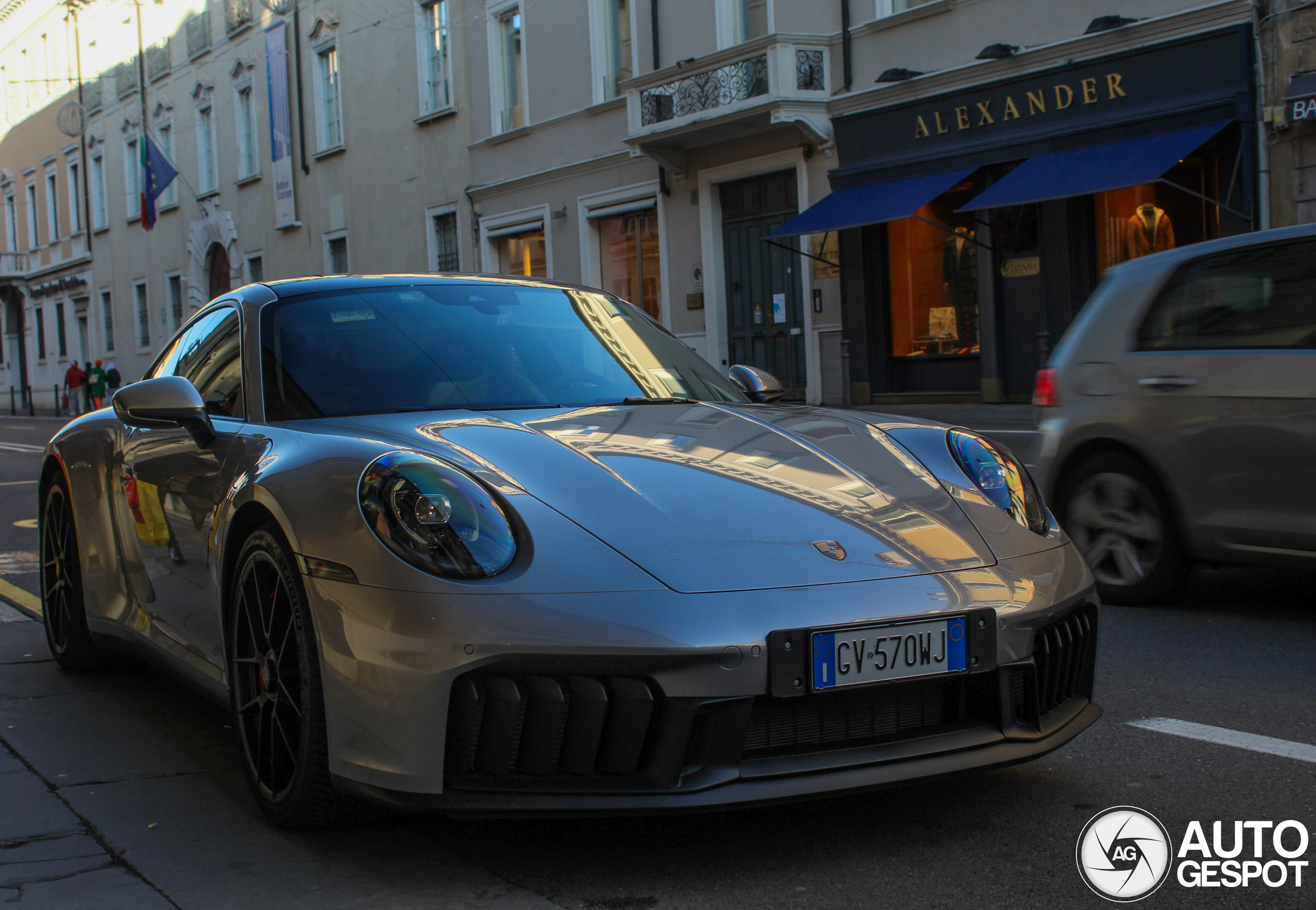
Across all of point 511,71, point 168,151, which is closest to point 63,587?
point 511,71

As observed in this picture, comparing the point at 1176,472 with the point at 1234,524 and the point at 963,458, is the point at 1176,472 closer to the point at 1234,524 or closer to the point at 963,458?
the point at 1234,524

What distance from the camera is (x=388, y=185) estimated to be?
98.2 feet

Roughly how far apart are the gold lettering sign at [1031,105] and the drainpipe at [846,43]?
145 centimetres

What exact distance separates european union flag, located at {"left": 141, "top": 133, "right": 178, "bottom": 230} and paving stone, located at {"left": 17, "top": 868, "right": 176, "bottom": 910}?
33015 millimetres

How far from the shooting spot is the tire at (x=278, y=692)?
117 inches

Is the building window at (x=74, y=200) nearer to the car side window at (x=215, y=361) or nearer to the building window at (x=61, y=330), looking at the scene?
the building window at (x=61, y=330)

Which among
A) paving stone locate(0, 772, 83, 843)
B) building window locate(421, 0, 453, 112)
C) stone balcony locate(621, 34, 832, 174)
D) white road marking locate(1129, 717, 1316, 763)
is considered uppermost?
building window locate(421, 0, 453, 112)

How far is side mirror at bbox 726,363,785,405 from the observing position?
4.57 m

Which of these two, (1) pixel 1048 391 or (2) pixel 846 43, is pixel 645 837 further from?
(2) pixel 846 43

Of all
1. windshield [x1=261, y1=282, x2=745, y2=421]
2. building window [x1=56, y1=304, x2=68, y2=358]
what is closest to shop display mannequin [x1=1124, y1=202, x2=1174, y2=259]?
windshield [x1=261, y1=282, x2=745, y2=421]

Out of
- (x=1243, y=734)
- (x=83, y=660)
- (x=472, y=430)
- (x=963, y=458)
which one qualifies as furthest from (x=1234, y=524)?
(x=83, y=660)

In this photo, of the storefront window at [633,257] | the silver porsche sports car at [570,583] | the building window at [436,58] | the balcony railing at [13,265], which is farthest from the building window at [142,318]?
the silver porsche sports car at [570,583]

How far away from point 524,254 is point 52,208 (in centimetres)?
3021

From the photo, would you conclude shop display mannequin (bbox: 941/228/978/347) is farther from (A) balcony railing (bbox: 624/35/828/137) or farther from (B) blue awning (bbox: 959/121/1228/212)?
(A) balcony railing (bbox: 624/35/828/137)
